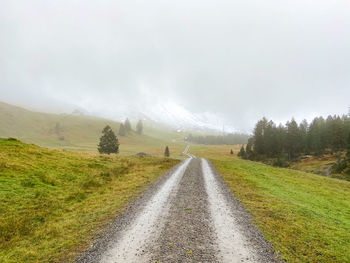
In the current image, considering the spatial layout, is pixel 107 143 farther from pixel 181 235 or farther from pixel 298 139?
pixel 298 139

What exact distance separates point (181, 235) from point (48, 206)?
8224mm

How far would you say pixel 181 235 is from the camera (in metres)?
6.86

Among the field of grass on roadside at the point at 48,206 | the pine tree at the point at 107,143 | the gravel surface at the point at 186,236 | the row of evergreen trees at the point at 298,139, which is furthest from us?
the row of evergreen trees at the point at 298,139

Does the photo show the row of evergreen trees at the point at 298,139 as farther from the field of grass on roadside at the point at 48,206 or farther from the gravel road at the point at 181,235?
the field of grass on roadside at the point at 48,206

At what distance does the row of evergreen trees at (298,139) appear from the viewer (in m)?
63.5

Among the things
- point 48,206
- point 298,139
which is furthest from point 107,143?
point 298,139

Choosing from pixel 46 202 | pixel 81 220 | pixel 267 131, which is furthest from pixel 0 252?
pixel 267 131

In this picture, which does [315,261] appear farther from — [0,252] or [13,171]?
[13,171]

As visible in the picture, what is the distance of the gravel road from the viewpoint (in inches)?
219

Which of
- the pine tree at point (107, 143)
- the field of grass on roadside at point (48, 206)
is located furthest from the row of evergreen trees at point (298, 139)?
the field of grass on roadside at point (48, 206)

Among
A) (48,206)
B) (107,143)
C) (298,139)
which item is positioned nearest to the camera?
(48,206)

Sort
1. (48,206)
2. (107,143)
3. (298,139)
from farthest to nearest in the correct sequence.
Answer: (298,139), (107,143), (48,206)

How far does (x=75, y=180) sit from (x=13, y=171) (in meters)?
4.44

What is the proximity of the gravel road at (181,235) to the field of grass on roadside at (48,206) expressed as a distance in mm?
1095
